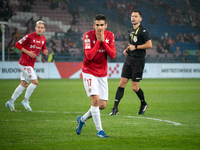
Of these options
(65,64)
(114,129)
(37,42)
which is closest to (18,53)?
(65,64)

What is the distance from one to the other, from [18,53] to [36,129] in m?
17.7

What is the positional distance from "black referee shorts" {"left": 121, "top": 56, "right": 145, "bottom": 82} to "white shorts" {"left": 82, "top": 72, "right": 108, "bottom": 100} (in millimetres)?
2392

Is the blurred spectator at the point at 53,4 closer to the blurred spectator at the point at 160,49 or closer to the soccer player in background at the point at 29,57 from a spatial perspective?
the blurred spectator at the point at 160,49

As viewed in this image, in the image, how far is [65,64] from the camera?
21.5 metres

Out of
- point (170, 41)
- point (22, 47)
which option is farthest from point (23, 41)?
point (170, 41)

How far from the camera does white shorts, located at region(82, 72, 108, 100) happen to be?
15.7 feet

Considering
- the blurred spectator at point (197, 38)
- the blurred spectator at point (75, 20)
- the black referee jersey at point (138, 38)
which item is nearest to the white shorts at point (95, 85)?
the black referee jersey at point (138, 38)

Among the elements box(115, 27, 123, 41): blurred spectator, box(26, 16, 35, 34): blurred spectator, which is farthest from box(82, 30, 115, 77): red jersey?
box(115, 27, 123, 41): blurred spectator

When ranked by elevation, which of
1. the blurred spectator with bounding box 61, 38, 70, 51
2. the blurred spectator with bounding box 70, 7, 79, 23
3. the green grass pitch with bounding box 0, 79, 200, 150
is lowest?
the green grass pitch with bounding box 0, 79, 200, 150

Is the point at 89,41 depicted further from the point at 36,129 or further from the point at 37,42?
the point at 37,42

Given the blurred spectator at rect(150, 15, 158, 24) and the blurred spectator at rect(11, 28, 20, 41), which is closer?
the blurred spectator at rect(11, 28, 20, 41)

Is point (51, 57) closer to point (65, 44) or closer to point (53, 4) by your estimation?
point (65, 44)

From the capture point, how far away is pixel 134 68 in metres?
7.33

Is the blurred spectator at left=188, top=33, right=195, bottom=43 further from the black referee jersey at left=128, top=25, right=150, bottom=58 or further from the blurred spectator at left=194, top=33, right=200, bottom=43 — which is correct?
the black referee jersey at left=128, top=25, right=150, bottom=58
